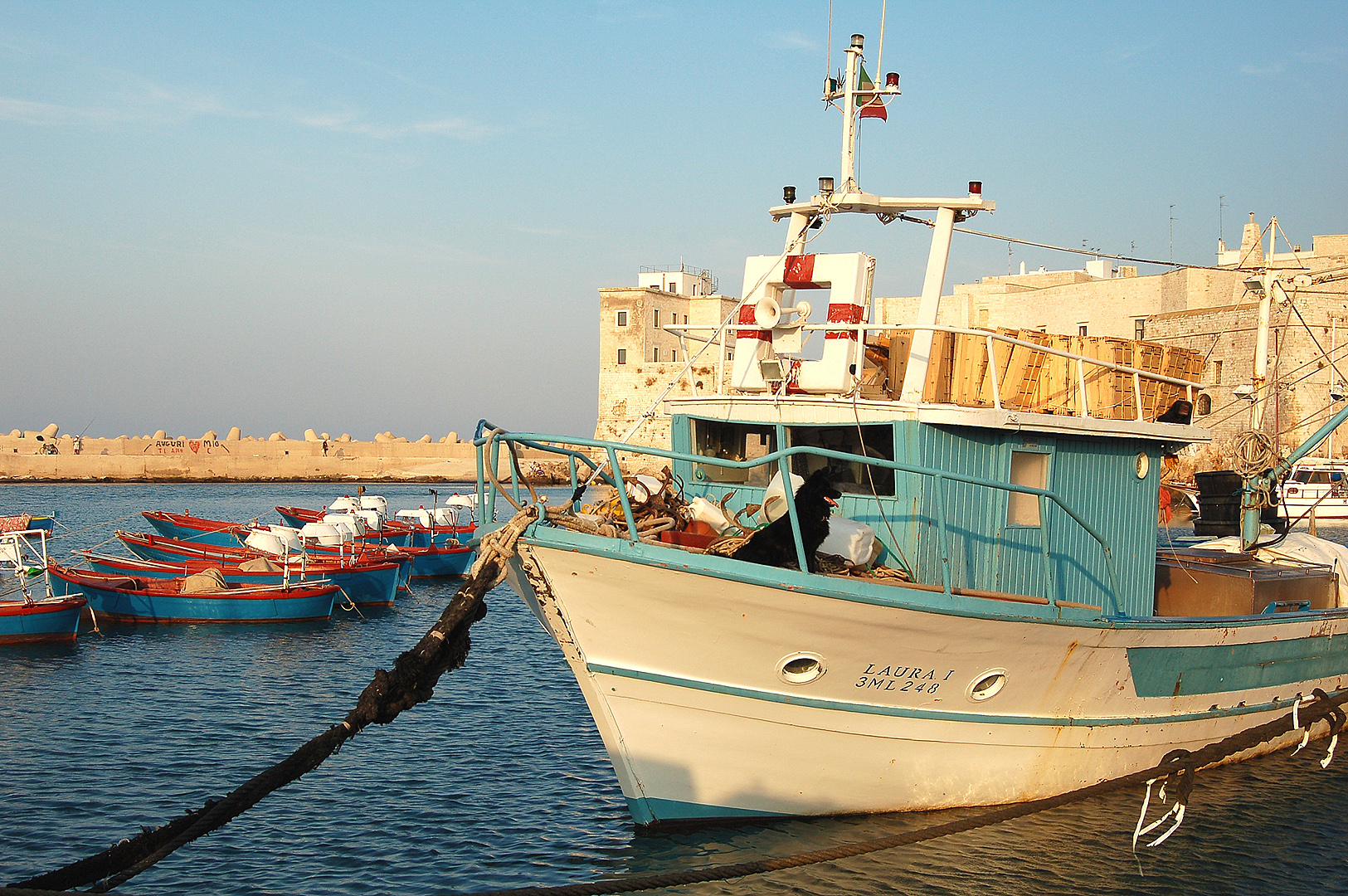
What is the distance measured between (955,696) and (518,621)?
58.0 ft

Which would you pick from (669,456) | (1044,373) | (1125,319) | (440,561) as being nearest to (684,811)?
(669,456)

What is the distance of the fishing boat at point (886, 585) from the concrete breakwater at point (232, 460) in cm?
6539

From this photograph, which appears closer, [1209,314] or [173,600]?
[173,600]

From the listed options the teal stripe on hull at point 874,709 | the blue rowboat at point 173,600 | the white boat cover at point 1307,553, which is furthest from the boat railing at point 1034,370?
the blue rowboat at point 173,600

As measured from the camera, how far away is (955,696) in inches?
358

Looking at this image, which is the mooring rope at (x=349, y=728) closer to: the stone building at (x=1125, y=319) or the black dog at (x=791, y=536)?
the black dog at (x=791, y=536)

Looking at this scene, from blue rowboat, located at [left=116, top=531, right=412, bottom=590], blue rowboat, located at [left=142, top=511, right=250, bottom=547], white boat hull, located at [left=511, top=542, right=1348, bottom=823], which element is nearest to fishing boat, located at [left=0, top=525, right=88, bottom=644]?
blue rowboat, located at [left=116, top=531, right=412, bottom=590]

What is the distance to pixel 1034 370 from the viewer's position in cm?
1077

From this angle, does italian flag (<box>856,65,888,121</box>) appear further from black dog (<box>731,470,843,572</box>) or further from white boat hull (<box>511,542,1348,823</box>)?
white boat hull (<box>511,542,1348,823</box>)

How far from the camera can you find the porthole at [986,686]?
9.08m

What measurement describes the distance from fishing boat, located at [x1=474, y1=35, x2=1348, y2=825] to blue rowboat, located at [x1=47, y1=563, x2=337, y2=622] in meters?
15.6

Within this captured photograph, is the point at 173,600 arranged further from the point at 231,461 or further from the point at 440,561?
the point at 231,461

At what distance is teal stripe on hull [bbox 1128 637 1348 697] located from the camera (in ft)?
33.3

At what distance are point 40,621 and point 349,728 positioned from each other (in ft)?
58.5
